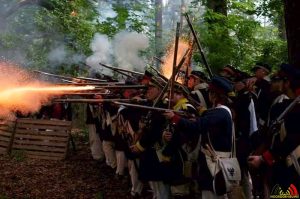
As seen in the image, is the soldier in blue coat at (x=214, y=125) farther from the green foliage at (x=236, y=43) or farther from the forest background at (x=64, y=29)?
the forest background at (x=64, y=29)

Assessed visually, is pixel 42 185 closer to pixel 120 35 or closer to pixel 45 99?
pixel 45 99

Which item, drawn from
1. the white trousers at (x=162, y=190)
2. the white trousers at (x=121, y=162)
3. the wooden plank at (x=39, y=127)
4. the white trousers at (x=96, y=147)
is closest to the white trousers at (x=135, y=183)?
the white trousers at (x=121, y=162)

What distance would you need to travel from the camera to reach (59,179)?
930 centimetres

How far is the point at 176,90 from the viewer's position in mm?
6477

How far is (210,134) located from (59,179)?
17.2 ft

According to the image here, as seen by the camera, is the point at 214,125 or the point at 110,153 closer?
the point at 214,125

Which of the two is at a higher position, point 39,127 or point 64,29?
point 64,29

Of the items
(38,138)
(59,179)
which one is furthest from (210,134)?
(38,138)

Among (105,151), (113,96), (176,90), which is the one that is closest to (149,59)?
(105,151)

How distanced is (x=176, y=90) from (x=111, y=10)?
12.1 metres

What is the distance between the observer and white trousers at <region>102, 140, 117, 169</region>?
10195 millimetres

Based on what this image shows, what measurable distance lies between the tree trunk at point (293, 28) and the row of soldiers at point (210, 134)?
61 centimetres

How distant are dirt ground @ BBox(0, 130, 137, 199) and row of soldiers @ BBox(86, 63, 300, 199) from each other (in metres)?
0.50

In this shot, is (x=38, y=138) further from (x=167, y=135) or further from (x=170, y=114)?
(x=170, y=114)
